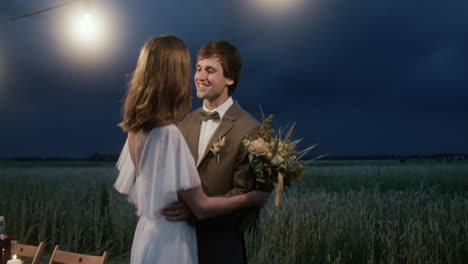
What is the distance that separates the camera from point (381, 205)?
3924 millimetres

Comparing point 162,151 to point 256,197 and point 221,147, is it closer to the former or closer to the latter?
point 221,147

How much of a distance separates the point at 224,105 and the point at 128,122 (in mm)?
576

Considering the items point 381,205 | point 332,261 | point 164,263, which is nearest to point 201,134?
Answer: point 164,263

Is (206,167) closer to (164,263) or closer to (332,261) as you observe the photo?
(164,263)

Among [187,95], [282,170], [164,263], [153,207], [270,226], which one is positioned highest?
[187,95]

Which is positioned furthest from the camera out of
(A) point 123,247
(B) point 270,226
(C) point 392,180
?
(C) point 392,180

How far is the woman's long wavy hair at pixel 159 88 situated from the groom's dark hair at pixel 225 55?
398mm

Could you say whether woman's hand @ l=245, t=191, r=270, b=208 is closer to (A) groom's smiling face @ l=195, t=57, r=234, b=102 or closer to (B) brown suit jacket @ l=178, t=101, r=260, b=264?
(B) brown suit jacket @ l=178, t=101, r=260, b=264

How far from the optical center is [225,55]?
6.50ft

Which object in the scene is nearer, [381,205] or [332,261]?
[332,261]

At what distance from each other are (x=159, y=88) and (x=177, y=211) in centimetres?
52

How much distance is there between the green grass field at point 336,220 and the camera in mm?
3346

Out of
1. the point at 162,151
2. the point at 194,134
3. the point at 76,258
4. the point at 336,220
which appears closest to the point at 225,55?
the point at 194,134

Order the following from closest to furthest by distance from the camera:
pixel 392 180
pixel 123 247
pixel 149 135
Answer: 1. pixel 149 135
2. pixel 123 247
3. pixel 392 180
